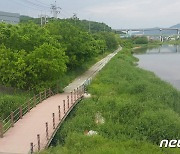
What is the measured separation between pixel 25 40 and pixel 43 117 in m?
10.4

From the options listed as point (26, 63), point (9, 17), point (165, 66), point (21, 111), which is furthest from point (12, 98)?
point (9, 17)

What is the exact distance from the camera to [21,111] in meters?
17.1

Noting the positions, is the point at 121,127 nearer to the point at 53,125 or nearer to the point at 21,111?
the point at 53,125

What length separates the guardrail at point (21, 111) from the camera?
15464mm

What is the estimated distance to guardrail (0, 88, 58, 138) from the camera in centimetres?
1546

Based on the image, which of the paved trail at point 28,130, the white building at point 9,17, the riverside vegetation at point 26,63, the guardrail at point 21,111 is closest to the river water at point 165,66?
the riverside vegetation at point 26,63

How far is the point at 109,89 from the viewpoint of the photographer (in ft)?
92.7

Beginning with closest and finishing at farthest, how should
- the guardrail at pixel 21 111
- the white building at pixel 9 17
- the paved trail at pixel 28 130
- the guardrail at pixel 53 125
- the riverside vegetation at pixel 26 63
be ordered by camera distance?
the guardrail at pixel 53 125 → the paved trail at pixel 28 130 → the guardrail at pixel 21 111 → the riverside vegetation at pixel 26 63 → the white building at pixel 9 17

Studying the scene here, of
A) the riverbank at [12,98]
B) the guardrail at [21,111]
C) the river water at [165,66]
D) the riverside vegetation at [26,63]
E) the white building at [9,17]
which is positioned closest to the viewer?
the guardrail at [21,111]

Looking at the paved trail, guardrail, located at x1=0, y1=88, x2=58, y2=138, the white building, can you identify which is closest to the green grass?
guardrail, located at x1=0, y1=88, x2=58, y2=138

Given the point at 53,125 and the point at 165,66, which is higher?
the point at 53,125

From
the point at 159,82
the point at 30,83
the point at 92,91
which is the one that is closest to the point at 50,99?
the point at 30,83

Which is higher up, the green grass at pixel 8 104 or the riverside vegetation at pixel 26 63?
the riverside vegetation at pixel 26 63

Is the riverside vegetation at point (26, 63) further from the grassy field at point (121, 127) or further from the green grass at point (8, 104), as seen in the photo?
the grassy field at point (121, 127)
